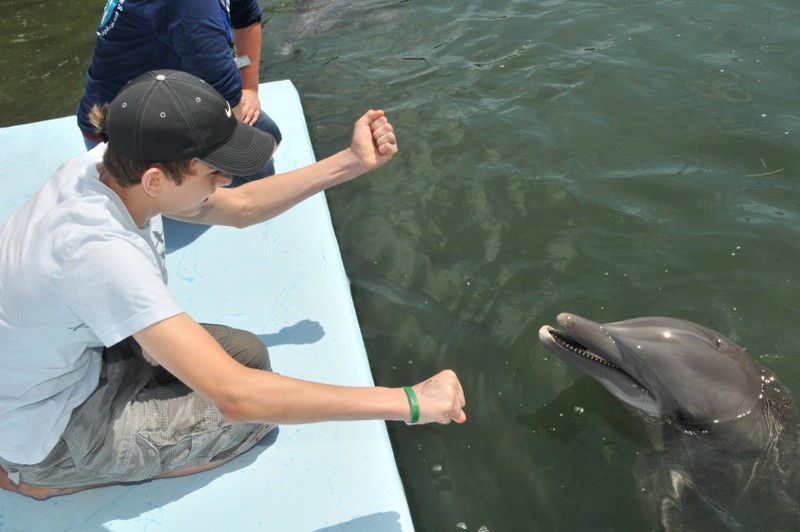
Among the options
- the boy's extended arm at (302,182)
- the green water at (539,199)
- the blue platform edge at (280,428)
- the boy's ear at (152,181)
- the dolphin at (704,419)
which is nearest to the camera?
the boy's ear at (152,181)

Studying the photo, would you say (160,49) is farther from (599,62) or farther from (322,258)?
(599,62)

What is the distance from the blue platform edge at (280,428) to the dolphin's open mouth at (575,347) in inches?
41.3

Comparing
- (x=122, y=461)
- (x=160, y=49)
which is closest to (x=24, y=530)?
(x=122, y=461)

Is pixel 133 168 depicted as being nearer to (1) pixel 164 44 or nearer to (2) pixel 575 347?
(1) pixel 164 44

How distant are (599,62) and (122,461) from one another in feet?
17.9

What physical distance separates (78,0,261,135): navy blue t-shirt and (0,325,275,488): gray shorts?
1514mm

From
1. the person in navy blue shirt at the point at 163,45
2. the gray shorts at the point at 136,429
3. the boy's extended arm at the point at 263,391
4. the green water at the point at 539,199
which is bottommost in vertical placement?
the green water at the point at 539,199

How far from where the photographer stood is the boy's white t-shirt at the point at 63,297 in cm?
244

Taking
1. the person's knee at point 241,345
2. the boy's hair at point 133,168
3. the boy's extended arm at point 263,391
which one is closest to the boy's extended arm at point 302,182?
the person's knee at point 241,345

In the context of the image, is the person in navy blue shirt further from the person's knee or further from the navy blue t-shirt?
the person's knee

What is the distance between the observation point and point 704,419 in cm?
389

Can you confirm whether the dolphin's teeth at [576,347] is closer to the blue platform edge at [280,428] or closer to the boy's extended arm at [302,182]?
the blue platform edge at [280,428]

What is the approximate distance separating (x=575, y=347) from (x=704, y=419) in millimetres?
724

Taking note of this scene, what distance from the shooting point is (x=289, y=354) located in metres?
3.95
